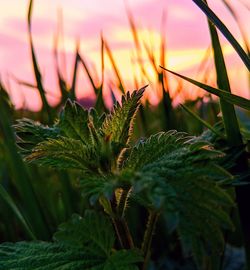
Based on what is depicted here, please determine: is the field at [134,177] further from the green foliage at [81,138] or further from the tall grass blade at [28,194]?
the tall grass blade at [28,194]

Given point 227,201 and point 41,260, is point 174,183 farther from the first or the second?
point 41,260

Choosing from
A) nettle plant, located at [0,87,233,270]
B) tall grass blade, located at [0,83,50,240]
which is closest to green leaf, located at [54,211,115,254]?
nettle plant, located at [0,87,233,270]

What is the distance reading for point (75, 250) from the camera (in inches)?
38.5

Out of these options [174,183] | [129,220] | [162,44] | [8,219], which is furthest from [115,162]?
[162,44]

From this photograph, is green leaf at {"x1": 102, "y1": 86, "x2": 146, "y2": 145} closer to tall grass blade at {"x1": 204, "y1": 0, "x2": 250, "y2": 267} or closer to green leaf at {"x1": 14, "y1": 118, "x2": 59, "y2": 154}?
green leaf at {"x1": 14, "y1": 118, "x2": 59, "y2": 154}

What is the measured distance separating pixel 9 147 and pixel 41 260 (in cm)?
71

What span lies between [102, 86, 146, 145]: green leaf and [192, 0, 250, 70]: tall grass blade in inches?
9.9

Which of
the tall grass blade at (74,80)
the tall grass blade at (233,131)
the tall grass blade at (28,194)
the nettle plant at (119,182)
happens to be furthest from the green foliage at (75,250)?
the tall grass blade at (74,80)

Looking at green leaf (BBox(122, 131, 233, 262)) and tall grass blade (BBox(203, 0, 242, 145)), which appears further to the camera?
tall grass blade (BBox(203, 0, 242, 145))

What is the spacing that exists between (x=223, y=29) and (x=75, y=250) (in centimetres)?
53

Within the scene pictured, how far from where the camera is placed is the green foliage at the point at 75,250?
0.96m

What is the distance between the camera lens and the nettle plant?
0.74 meters

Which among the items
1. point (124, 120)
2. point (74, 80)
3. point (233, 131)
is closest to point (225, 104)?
point (233, 131)

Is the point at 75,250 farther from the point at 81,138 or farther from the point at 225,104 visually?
the point at 225,104
